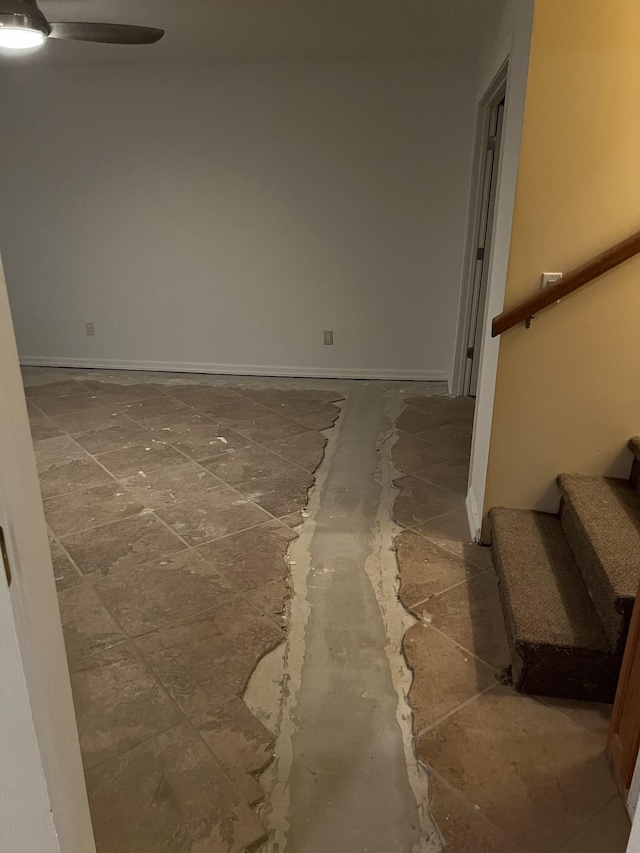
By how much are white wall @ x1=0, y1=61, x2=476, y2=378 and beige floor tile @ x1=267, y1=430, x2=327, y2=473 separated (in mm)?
1351

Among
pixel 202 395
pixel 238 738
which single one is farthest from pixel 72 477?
pixel 238 738

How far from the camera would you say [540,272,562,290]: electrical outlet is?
2.07 m

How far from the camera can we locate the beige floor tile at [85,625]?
1906 mm

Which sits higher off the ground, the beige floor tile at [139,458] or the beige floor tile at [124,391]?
the beige floor tile at [124,391]

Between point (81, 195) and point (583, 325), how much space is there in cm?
410

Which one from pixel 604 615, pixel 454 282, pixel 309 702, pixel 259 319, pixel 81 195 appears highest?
pixel 81 195

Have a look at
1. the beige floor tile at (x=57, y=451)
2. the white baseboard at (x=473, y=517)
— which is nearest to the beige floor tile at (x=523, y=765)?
the white baseboard at (x=473, y=517)

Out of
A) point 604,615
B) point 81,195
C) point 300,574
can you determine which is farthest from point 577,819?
point 81,195

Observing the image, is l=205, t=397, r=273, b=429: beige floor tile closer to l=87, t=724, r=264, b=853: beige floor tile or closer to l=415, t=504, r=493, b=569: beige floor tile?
l=415, t=504, r=493, b=569: beige floor tile

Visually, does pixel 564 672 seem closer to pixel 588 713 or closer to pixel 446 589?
pixel 588 713

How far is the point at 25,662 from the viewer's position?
61 centimetres

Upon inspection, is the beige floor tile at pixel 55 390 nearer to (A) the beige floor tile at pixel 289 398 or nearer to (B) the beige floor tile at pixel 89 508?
(A) the beige floor tile at pixel 289 398

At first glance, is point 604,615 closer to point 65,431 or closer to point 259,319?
point 65,431

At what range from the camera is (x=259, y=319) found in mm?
4840
